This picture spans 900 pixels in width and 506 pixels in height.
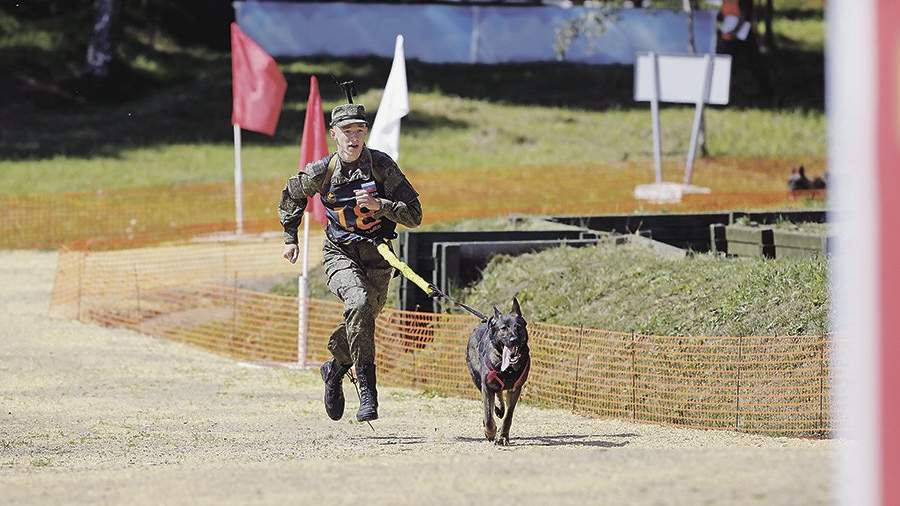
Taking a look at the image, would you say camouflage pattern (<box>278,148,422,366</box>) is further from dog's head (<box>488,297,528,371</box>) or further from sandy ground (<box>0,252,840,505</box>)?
dog's head (<box>488,297,528,371</box>)

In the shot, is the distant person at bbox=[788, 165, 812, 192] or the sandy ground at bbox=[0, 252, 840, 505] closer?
the sandy ground at bbox=[0, 252, 840, 505]

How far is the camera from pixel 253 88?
81.6 ft

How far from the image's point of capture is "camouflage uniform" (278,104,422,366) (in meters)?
10.8

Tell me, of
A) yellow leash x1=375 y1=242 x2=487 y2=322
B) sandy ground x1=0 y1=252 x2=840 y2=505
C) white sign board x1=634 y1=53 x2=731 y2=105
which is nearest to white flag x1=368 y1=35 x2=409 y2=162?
sandy ground x1=0 y1=252 x2=840 y2=505

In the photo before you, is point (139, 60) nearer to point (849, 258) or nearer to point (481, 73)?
point (481, 73)

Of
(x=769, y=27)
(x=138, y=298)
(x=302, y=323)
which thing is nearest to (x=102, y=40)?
(x=769, y=27)

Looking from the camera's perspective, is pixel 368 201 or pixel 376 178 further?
pixel 376 178

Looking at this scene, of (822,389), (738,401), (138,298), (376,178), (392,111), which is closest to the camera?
(376,178)

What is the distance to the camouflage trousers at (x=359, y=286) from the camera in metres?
10.8

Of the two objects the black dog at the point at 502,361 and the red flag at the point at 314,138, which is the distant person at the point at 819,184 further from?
the black dog at the point at 502,361

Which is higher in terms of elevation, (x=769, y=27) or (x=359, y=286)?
(x=769, y=27)

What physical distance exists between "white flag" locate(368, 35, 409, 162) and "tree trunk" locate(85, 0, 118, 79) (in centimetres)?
3144

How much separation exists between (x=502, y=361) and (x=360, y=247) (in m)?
1.41

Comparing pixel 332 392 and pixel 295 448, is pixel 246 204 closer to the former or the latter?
pixel 332 392
